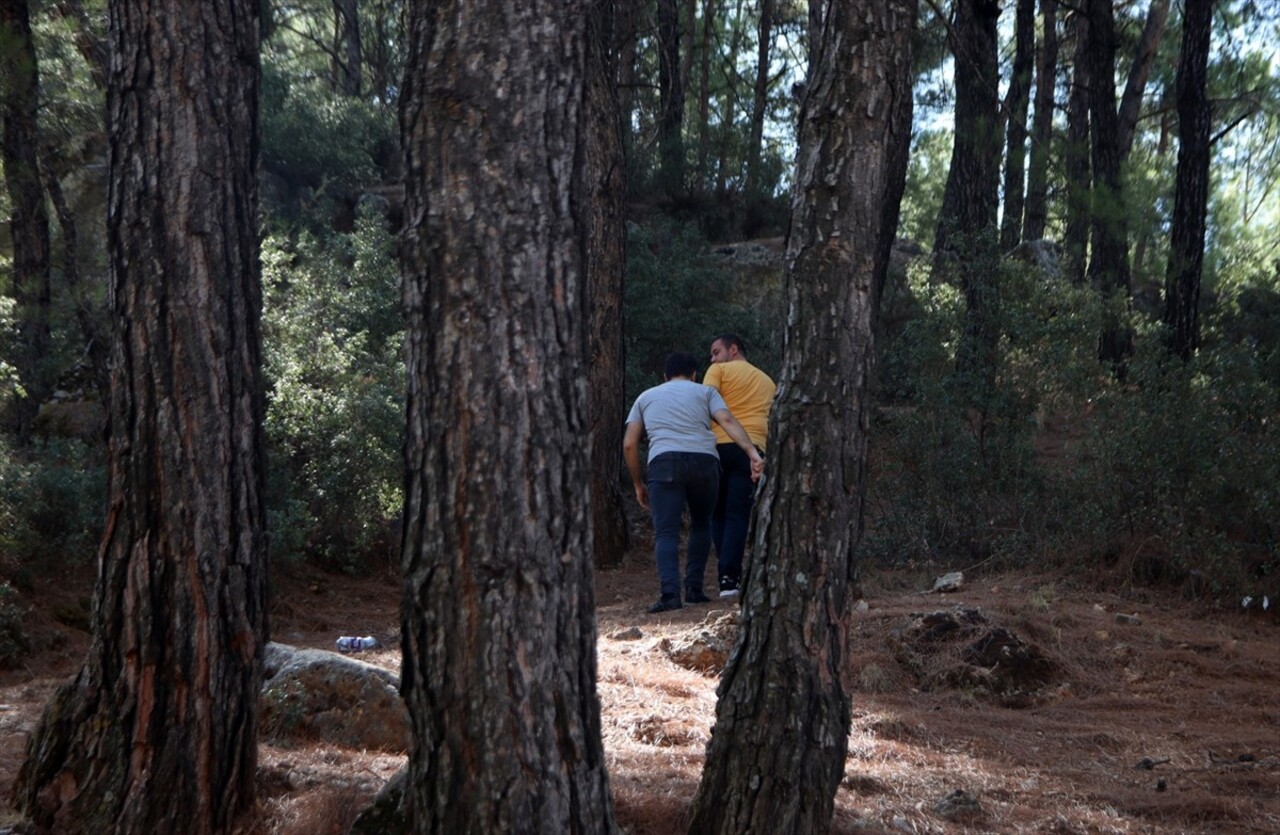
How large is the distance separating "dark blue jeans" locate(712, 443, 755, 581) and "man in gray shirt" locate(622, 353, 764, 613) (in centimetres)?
15

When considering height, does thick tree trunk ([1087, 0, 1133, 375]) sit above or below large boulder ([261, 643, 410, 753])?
above

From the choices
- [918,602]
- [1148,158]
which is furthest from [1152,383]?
[1148,158]

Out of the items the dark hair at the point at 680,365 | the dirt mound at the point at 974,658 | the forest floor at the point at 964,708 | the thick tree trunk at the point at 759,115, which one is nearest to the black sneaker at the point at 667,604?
the forest floor at the point at 964,708

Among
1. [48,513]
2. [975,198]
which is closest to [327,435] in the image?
[48,513]

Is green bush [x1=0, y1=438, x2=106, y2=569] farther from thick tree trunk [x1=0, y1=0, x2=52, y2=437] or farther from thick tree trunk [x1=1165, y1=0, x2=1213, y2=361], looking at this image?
thick tree trunk [x1=1165, y1=0, x2=1213, y2=361]

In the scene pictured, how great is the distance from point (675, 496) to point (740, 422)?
72 centimetres

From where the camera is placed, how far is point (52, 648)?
827cm

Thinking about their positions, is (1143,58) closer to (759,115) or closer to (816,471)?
(759,115)

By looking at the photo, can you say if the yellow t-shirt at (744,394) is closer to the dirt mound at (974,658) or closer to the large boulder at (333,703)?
the dirt mound at (974,658)

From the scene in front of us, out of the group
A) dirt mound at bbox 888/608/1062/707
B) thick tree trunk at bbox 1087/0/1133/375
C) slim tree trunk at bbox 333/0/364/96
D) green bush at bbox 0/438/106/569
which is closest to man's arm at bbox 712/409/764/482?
dirt mound at bbox 888/608/1062/707

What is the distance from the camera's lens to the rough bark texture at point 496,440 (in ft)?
11.2

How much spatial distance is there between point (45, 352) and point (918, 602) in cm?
887

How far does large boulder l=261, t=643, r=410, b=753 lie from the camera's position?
5617 millimetres

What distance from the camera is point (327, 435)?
35.5 feet
